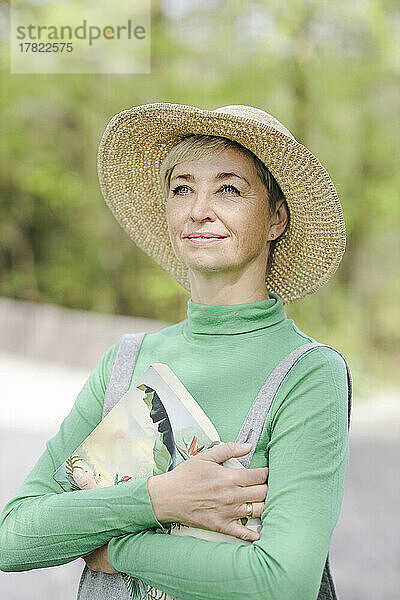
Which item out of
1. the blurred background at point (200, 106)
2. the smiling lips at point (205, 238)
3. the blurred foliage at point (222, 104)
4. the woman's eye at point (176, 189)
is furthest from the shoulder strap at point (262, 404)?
the blurred foliage at point (222, 104)

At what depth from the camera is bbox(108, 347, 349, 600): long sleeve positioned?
1200 millimetres

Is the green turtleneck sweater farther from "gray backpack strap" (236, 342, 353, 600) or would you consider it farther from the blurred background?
the blurred background

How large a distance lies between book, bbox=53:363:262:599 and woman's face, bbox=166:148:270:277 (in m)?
0.23

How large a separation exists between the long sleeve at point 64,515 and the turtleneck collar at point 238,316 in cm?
27

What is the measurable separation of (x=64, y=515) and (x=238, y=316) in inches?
19.3

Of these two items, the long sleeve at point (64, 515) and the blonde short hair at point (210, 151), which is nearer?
the long sleeve at point (64, 515)

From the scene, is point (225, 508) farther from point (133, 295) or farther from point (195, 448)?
point (133, 295)

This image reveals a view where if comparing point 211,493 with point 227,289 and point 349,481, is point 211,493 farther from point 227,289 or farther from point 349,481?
point 349,481

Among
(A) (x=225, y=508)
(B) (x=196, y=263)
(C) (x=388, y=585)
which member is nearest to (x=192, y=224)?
(B) (x=196, y=263)

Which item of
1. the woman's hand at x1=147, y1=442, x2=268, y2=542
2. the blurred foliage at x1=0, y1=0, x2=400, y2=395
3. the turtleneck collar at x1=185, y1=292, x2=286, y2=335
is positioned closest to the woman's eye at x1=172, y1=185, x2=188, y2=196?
the turtleneck collar at x1=185, y1=292, x2=286, y2=335

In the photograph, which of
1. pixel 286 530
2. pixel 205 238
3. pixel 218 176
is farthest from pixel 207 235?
pixel 286 530

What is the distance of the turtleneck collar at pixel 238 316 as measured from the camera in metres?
1.52

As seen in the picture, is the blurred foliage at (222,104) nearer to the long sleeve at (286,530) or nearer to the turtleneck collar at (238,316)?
the turtleneck collar at (238,316)

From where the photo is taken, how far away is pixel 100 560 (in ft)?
4.57
